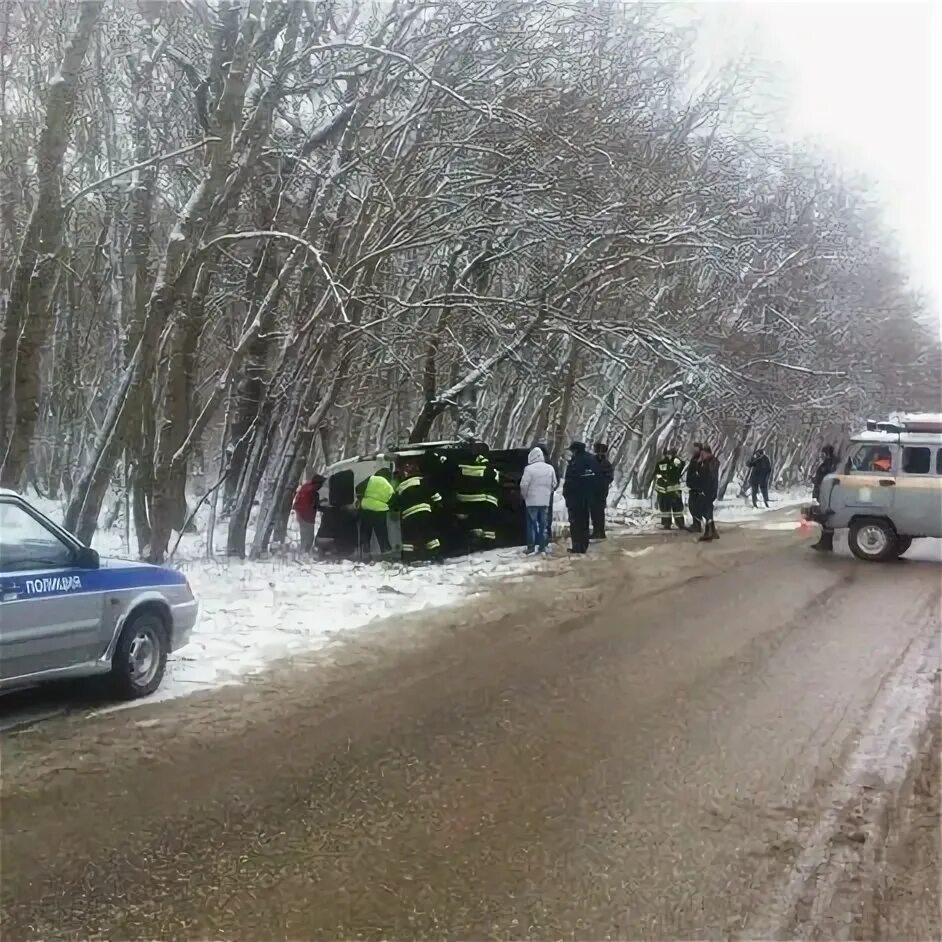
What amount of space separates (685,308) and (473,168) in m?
11.5

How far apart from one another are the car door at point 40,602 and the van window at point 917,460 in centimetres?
1344

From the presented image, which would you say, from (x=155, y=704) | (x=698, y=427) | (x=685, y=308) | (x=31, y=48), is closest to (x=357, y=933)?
(x=155, y=704)

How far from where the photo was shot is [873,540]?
17391mm

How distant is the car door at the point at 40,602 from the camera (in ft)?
21.6

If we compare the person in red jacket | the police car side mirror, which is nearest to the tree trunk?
the police car side mirror

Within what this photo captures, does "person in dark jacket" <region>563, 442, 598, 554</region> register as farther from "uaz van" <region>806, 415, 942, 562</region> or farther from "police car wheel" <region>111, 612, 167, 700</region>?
"police car wheel" <region>111, 612, 167, 700</region>

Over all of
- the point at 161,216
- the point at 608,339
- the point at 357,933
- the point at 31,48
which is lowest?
the point at 357,933

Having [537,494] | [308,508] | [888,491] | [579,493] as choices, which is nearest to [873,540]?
[888,491]

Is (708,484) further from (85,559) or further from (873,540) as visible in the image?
(85,559)

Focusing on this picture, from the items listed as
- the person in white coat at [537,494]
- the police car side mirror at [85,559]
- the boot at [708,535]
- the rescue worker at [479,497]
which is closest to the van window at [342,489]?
the rescue worker at [479,497]

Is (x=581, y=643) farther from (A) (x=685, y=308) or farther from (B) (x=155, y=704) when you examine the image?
(A) (x=685, y=308)

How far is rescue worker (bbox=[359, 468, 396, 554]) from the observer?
616 inches

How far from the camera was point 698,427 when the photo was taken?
133 feet

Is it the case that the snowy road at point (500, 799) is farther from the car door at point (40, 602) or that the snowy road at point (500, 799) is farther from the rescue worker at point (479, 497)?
the rescue worker at point (479, 497)
